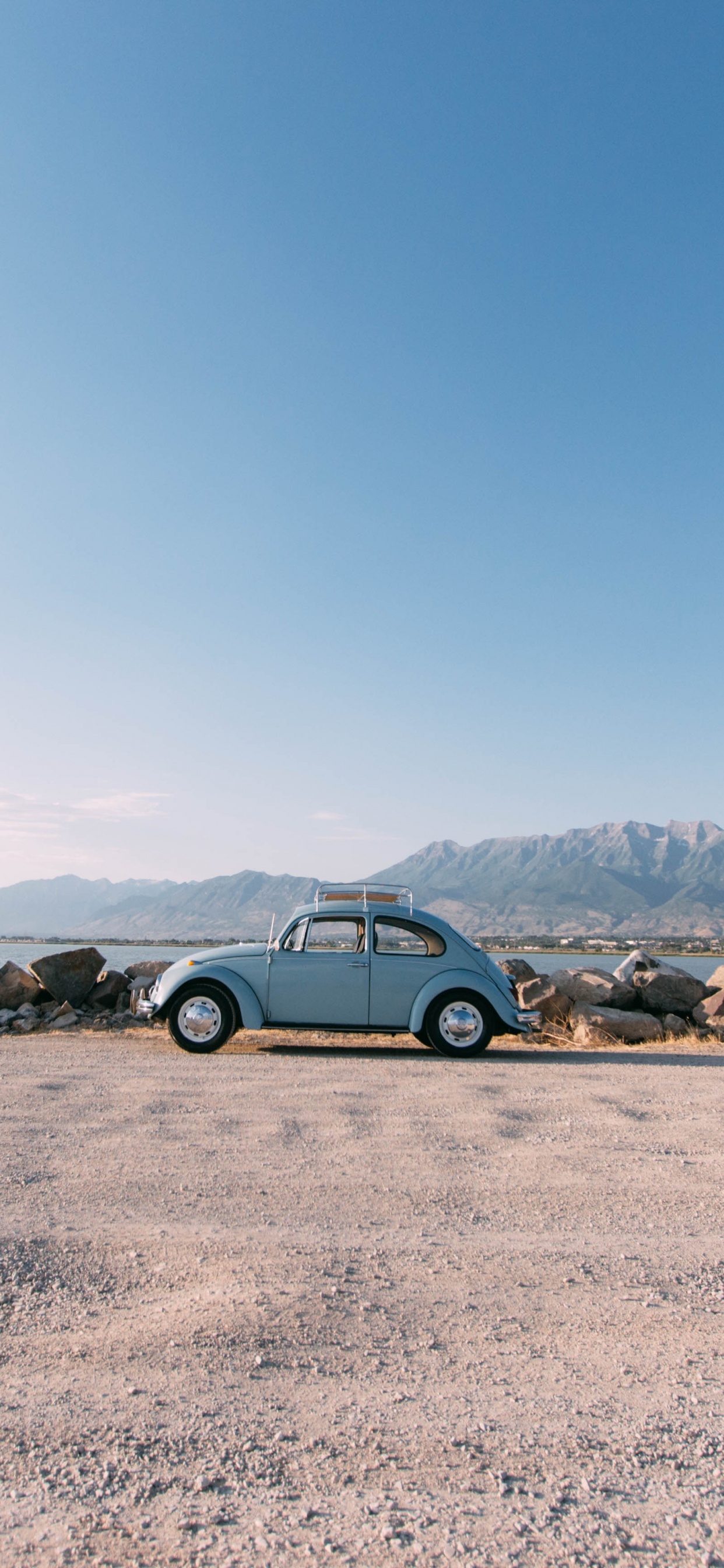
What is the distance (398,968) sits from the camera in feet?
36.0

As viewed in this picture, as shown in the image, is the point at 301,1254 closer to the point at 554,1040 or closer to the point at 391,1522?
the point at 391,1522

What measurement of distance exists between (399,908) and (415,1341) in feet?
27.2

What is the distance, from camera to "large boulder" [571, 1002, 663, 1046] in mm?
13180

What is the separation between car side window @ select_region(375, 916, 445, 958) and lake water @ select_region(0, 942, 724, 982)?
7.19 feet

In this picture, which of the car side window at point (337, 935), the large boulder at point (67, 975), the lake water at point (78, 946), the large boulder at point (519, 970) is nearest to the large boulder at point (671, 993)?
the large boulder at point (519, 970)

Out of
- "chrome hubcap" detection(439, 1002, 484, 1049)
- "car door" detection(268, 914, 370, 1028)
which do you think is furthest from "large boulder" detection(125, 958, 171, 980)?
"chrome hubcap" detection(439, 1002, 484, 1049)

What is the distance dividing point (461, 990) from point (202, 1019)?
10.1 ft

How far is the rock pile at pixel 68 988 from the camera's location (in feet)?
50.4

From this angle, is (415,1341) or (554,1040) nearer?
(415,1341)

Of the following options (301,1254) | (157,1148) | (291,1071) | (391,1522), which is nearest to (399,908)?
(291,1071)

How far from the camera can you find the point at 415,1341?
3.33 metres

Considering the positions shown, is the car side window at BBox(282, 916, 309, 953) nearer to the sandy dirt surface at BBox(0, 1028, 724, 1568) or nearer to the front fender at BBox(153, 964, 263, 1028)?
the front fender at BBox(153, 964, 263, 1028)

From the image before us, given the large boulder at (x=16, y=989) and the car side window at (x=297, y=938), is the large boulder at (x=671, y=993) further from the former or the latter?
the large boulder at (x=16, y=989)

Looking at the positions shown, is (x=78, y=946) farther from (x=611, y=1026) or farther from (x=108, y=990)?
(x=611, y=1026)
